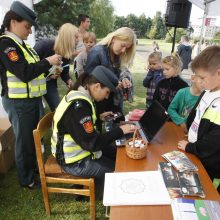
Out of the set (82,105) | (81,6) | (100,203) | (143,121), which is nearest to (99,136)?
(82,105)

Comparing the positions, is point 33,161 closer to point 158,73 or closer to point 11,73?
point 11,73

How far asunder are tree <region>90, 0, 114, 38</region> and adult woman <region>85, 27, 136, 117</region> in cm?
1777

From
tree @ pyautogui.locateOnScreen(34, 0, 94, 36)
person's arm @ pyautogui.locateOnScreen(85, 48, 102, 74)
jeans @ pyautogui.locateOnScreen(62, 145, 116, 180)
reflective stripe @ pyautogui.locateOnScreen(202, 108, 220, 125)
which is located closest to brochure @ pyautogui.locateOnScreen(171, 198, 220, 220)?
reflective stripe @ pyautogui.locateOnScreen(202, 108, 220, 125)

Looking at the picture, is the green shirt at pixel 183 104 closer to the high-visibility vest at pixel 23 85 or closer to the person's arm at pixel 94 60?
the person's arm at pixel 94 60

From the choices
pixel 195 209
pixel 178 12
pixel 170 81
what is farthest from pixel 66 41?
pixel 178 12

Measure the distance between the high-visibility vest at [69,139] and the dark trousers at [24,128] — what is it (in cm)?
51

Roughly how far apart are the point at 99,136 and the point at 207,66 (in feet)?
Answer: 2.78

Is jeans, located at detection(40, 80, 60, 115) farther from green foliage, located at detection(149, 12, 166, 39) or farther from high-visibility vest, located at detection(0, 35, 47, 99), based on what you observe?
green foliage, located at detection(149, 12, 166, 39)

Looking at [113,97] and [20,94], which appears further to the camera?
[113,97]

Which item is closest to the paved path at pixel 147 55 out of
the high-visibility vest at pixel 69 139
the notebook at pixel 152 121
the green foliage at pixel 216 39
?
the green foliage at pixel 216 39

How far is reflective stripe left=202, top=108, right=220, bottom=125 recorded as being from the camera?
1.49 m

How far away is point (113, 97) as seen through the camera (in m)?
2.70

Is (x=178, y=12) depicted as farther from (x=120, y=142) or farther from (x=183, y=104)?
(x=120, y=142)

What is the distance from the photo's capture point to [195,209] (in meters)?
1.13
